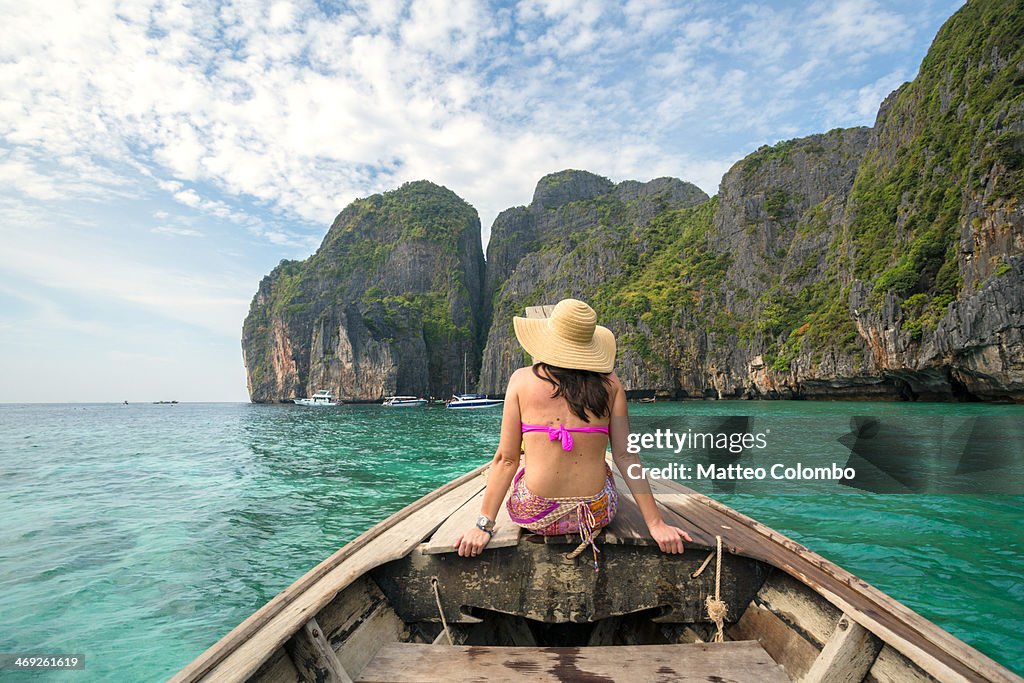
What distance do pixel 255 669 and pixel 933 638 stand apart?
97.2 inches

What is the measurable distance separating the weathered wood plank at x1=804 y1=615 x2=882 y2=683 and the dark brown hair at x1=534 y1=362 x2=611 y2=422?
4.33 ft

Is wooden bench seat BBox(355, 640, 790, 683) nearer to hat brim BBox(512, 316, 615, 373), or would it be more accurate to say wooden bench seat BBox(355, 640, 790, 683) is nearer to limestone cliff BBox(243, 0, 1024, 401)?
hat brim BBox(512, 316, 615, 373)

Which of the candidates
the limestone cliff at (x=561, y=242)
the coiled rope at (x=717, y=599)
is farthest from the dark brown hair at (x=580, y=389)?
the limestone cliff at (x=561, y=242)

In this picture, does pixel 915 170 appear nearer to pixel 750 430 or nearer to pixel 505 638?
pixel 750 430

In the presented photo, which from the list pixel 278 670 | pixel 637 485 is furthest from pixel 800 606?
pixel 278 670

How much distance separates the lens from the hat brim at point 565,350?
92.2 inches

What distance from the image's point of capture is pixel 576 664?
1.94m

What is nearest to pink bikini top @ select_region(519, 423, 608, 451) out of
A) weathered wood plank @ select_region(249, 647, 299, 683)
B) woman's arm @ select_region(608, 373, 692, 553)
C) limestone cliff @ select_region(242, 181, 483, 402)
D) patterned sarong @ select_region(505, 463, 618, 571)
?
woman's arm @ select_region(608, 373, 692, 553)

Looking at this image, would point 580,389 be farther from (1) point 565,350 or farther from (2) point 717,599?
(2) point 717,599

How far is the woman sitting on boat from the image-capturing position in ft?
7.75

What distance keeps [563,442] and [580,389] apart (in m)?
0.28

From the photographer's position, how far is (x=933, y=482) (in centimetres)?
934

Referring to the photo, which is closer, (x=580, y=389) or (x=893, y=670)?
(x=893, y=670)

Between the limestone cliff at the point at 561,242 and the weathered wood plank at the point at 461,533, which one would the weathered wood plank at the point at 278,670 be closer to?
the weathered wood plank at the point at 461,533
